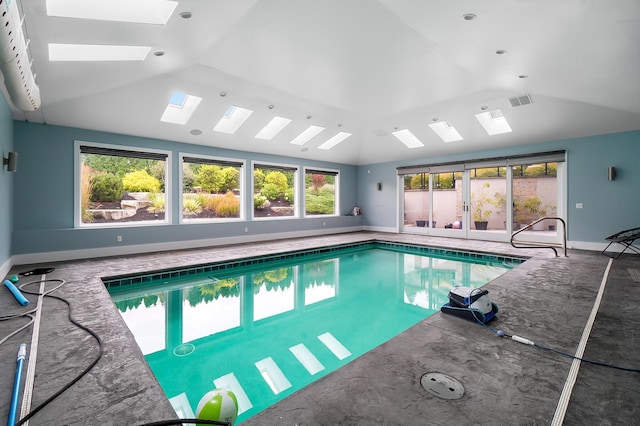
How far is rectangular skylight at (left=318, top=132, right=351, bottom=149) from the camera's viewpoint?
9008mm

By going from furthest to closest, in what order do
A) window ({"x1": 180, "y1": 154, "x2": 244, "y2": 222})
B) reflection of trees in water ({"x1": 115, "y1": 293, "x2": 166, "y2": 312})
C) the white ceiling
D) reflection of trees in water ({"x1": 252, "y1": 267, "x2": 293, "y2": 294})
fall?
window ({"x1": 180, "y1": 154, "x2": 244, "y2": 222}), reflection of trees in water ({"x1": 252, "y1": 267, "x2": 293, "y2": 294}), reflection of trees in water ({"x1": 115, "y1": 293, "x2": 166, "y2": 312}), the white ceiling

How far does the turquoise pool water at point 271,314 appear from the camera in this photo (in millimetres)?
2537

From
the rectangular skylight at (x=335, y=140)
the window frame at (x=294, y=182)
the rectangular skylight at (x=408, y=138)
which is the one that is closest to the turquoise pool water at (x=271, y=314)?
the window frame at (x=294, y=182)

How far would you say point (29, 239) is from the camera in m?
5.41

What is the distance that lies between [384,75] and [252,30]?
2422 mm

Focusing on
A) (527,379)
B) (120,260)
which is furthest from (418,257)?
(120,260)

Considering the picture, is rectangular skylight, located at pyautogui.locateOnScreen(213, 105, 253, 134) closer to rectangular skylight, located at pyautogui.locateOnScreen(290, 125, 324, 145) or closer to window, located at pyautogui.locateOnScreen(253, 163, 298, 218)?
window, located at pyautogui.locateOnScreen(253, 163, 298, 218)

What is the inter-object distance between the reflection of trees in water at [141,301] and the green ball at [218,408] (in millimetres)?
3342

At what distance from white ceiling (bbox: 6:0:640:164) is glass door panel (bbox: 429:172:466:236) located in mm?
1735

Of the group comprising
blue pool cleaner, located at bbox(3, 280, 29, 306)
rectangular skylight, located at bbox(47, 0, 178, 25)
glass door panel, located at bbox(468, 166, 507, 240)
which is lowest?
blue pool cleaner, located at bbox(3, 280, 29, 306)

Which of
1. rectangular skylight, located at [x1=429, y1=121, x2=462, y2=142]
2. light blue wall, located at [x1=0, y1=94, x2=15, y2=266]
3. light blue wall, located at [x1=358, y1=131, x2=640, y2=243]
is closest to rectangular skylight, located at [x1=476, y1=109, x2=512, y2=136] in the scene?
rectangular skylight, located at [x1=429, y1=121, x2=462, y2=142]

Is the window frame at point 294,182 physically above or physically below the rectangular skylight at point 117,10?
below

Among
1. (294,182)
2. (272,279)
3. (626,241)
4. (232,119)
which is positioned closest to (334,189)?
(294,182)

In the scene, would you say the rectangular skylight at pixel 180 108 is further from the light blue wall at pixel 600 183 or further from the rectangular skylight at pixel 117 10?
the light blue wall at pixel 600 183
